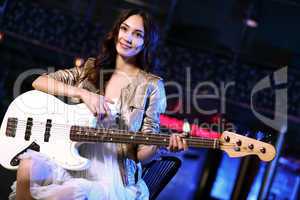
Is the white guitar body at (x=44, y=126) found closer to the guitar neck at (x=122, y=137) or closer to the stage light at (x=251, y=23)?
the guitar neck at (x=122, y=137)

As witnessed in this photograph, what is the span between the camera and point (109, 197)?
8.38 ft

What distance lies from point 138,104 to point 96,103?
317mm

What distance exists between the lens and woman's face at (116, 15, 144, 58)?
9.54 ft

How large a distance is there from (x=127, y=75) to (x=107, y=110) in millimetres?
416

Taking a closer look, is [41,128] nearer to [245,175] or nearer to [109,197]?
[109,197]

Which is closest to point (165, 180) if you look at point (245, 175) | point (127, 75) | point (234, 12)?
point (127, 75)

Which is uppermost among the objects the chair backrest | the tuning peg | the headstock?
the tuning peg

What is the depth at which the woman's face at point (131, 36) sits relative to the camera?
9.54 feet

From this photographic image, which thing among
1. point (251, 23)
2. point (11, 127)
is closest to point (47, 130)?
point (11, 127)

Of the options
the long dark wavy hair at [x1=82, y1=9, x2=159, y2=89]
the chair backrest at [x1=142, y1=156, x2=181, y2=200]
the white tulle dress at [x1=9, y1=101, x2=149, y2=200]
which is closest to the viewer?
the white tulle dress at [x1=9, y1=101, x2=149, y2=200]

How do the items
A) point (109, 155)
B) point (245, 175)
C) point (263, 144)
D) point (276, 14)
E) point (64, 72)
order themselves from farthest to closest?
point (276, 14), point (245, 175), point (64, 72), point (109, 155), point (263, 144)

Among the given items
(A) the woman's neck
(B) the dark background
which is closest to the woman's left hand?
(A) the woman's neck

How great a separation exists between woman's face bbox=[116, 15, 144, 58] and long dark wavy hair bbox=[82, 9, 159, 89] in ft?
0.10

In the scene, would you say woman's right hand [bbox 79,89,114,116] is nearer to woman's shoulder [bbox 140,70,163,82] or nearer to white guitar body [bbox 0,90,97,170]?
white guitar body [bbox 0,90,97,170]
